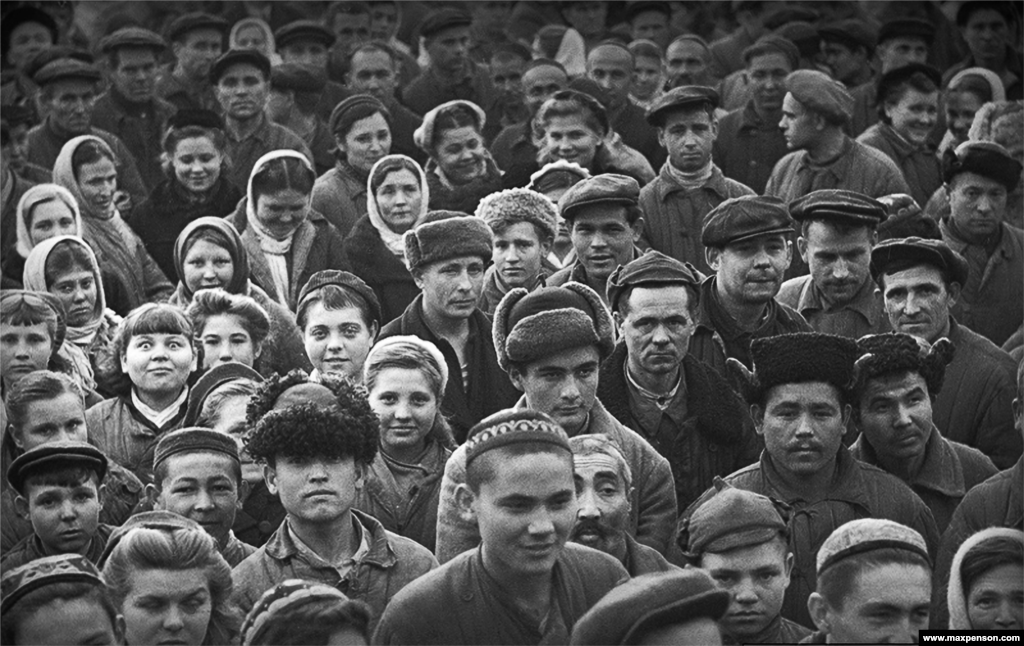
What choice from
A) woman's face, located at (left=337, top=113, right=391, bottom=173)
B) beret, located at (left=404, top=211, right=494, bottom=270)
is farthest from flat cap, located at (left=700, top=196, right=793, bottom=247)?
woman's face, located at (left=337, top=113, right=391, bottom=173)

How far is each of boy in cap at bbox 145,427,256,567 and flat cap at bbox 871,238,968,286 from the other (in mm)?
3048

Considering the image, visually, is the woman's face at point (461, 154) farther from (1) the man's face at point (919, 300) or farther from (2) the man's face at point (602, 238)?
(1) the man's face at point (919, 300)

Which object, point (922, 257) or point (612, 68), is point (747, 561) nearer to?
point (922, 257)

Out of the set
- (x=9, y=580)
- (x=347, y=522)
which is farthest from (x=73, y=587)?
(x=347, y=522)

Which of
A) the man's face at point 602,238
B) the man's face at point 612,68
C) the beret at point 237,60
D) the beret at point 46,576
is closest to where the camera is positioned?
the beret at point 46,576

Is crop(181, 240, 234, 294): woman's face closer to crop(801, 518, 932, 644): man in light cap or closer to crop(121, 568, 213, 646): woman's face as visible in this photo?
crop(121, 568, 213, 646): woman's face

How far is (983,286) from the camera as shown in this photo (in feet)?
34.2

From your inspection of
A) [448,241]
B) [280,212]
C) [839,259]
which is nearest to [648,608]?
[448,241]

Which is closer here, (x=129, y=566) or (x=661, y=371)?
(x=129, y=566)

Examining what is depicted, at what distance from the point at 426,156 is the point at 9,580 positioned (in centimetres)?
740

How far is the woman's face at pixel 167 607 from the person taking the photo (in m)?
6.92

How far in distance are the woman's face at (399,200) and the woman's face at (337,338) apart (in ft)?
6.29

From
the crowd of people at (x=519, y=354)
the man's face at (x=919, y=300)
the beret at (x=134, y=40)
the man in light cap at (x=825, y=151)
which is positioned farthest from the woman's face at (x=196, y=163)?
the man's face at (x=919, y=300)

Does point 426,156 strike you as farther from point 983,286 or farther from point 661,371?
point 661,371
